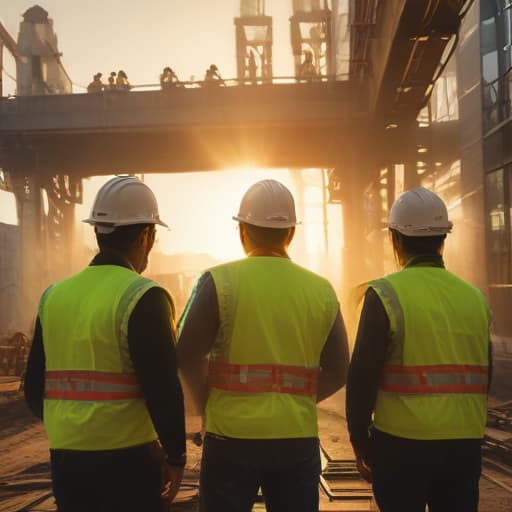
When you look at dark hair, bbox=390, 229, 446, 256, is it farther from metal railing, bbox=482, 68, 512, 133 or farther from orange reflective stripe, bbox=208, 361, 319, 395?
metal railing, bbox=482, 68, 512, 133

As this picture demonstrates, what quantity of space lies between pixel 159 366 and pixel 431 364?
3.74 ft

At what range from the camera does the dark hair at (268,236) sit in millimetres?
2758

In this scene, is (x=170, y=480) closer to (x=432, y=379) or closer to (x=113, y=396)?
(x=113, y=396)

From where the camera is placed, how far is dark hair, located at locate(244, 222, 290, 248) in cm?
276

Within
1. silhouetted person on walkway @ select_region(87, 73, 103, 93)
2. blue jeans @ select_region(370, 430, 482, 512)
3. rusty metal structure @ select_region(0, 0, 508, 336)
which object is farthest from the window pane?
blue jeans @ select_region(370, 430, 482, 512)

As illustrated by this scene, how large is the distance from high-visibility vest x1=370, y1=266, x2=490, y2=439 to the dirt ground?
4.95 feet

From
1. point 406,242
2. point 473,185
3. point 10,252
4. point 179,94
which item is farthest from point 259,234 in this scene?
point 10,252

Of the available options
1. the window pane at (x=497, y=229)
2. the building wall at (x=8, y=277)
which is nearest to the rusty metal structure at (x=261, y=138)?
the window pane at (x=497, y=229)

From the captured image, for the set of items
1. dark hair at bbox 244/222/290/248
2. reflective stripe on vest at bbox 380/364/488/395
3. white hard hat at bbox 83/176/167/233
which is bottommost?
reflective stripe on vest at bbox 380/364/488/395

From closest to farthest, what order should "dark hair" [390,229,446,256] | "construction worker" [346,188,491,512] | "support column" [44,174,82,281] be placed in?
1. "construction worker" [346,188,491,512]
2. "dark hair" [390,229,446,256]
3. "support column" [44,174,82,281]

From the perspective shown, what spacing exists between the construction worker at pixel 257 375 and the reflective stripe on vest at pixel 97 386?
0.27m

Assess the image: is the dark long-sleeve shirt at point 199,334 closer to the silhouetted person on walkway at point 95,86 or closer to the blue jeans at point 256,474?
the blue jeans at point 256,474

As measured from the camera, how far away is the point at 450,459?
2.55 metres

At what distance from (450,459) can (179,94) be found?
1803 cm
